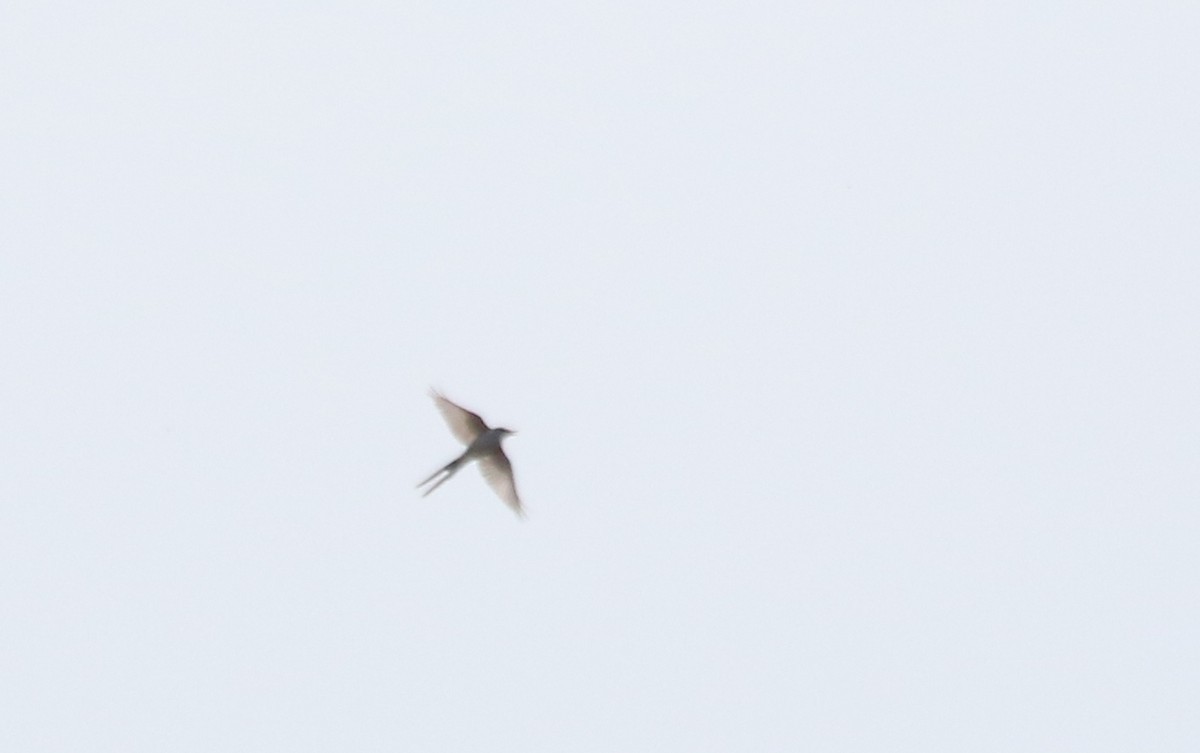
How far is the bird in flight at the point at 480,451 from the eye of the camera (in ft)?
227

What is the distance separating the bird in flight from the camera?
227 feet

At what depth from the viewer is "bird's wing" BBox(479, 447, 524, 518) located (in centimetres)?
6938

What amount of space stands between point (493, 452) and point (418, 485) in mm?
1303

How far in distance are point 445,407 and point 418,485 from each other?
1307mm

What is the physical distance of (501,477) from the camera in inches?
2734

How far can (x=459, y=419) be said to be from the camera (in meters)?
69.1

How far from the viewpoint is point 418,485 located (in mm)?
69125

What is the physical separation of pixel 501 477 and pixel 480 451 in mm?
586

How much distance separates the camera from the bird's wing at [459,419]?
69.1 m

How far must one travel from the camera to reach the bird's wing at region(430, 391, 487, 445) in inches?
2719

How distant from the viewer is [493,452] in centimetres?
6931

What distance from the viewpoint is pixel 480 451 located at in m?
69.2

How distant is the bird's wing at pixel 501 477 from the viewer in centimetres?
6938

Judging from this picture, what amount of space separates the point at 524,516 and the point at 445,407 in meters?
2.15
